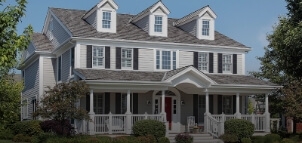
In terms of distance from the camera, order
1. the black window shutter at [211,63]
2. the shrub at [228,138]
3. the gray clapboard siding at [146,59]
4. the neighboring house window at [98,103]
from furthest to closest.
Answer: the black window shutter at [211,63], the gray clapboard siding at [146,59], the neighboring house window at [98,103], the shrub at [228,138]

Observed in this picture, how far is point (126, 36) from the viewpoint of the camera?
31.2 m

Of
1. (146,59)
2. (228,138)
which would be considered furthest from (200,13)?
(228,138)

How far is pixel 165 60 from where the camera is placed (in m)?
32.0

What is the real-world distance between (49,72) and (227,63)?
1292 centimetres

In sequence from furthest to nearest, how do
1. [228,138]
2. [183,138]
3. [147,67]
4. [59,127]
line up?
[147,67] → [228,138] → [183,138] → [59,127]

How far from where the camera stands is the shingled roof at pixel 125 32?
30.6 metres

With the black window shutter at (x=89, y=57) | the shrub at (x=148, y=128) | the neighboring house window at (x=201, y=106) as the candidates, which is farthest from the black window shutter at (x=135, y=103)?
the neighboring house window at (x=201, y=106)

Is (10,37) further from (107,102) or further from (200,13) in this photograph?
(200,13)

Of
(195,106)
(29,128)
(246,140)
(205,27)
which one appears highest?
(205,27)

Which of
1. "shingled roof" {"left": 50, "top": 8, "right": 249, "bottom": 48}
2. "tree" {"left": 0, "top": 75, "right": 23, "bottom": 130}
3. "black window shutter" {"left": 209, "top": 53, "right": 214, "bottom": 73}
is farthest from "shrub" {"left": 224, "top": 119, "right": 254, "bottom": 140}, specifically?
"tree" {"left": 0, "top": 75, "right": 23, "bottom": 130}

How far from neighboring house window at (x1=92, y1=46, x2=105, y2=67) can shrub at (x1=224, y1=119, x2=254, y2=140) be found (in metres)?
8.67

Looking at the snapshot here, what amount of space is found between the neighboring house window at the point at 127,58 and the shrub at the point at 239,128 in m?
7.23

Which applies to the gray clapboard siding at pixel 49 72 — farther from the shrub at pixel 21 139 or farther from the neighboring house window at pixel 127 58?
the shrub at pixel 21 139

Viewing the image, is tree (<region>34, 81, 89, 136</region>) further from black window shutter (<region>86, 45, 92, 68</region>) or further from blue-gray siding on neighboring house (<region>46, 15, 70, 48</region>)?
blue-gray siding on neighboring house (<region>46, 15, 70, 48</region>)
